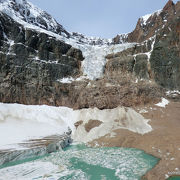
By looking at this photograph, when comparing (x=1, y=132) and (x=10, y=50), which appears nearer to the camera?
(x=1, y=132)

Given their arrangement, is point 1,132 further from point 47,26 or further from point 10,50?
point 47,26

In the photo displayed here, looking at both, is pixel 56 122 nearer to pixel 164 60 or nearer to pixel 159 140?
pixel 159 140

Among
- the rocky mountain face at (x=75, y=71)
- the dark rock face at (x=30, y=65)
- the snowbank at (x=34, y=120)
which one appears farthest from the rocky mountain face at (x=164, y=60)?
the snowbank at (x=34, y=120)

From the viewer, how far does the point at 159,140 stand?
42.4ft

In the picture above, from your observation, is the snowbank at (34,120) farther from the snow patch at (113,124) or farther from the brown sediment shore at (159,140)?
the brown sediment shore at (159,140)

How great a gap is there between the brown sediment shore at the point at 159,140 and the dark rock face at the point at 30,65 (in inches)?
660

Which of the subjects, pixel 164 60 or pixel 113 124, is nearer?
pixel 113 124

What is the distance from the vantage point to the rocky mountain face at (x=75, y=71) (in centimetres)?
2533

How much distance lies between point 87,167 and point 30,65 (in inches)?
1000

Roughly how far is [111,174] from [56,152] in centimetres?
627

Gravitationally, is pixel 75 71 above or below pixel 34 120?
A: above

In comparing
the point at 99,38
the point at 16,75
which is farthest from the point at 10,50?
the point at 99,38

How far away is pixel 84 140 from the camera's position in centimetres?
1698

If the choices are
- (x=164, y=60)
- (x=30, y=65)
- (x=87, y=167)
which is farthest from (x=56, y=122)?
(x=164, y=60)
